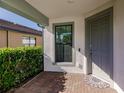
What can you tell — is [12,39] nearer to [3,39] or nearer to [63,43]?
[3,39]

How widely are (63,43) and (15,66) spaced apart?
301 centimetres

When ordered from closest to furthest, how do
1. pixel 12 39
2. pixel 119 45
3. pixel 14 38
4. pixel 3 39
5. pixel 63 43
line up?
1. pixel 119 45
2. pixel 63 43
3. pixel 3 39
4. pixel 12 39
5. pixel 14 38

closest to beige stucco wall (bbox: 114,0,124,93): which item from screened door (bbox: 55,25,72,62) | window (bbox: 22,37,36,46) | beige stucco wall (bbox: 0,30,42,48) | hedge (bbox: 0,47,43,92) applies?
screened door (bbox: 55,25,72,62)

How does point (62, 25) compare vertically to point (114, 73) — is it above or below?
above

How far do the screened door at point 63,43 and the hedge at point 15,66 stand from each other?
3.76ft

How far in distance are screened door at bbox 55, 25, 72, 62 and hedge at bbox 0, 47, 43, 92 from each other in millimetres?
1146

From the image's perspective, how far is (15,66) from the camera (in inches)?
199

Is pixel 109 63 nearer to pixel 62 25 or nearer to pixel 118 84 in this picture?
pixel 118 84

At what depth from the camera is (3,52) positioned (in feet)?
14.5

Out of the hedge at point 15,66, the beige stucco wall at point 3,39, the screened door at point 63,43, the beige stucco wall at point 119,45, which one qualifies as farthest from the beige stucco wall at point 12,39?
the beige stucco wall at point 119,45

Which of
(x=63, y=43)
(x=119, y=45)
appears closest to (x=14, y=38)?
(x=63, y=43)

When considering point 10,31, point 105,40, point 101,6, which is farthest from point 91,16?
point 10,31

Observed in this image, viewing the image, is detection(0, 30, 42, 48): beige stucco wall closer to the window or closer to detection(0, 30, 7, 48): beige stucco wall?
detection(0, 30, 7, 48): beige stucco wall

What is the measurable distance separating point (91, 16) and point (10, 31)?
623cm
